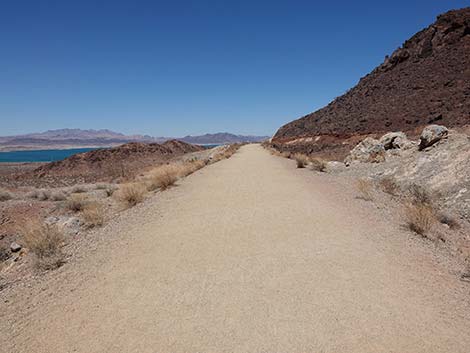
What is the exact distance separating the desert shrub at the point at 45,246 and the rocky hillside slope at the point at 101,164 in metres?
25.9

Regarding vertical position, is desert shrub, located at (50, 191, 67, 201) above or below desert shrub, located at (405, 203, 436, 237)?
below

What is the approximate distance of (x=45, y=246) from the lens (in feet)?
18.1

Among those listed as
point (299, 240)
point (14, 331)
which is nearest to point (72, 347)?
point (14, 331)

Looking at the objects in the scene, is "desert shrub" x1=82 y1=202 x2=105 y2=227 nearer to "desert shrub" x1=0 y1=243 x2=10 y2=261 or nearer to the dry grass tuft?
"desert shrub" x1=0 y1=243 x2=10 y2=261

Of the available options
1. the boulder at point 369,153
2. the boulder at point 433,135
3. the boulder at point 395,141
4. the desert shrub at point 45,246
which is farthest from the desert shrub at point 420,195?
the desert shrub at point 45,246

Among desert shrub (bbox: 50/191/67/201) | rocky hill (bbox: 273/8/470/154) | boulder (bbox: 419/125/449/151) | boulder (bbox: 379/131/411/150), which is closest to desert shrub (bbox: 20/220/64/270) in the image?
desert shrub (bbox: 50/191/67/201)

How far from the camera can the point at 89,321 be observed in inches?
132

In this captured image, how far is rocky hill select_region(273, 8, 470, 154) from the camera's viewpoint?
2497 cm

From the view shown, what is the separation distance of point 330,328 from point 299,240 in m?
2.53

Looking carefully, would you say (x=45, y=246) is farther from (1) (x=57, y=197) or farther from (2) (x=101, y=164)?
(2) (x=101, y=164)

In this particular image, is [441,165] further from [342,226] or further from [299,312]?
[299,312]

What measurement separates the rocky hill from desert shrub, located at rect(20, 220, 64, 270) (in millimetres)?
22992

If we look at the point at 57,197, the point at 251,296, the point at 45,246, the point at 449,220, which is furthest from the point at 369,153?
the point at 57,197

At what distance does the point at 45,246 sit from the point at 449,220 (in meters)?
8.32
